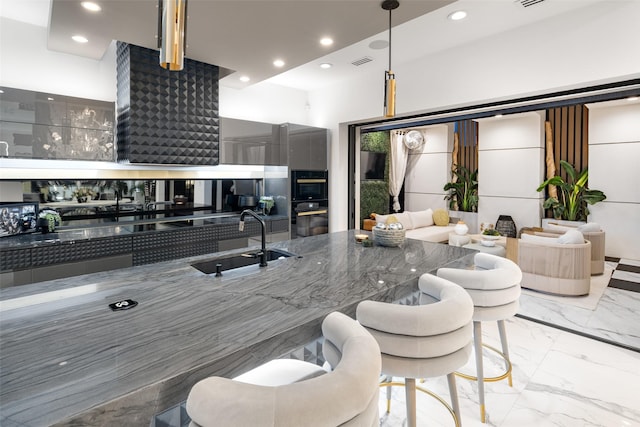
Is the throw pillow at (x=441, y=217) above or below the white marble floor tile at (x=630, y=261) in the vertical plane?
above

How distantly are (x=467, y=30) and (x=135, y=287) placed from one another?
12.2 ft

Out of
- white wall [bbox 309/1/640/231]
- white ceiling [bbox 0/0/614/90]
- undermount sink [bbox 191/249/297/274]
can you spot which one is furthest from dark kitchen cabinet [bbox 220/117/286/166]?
undermount sink [bbox 191/249/297/274]

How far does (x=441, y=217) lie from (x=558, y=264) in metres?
3.16

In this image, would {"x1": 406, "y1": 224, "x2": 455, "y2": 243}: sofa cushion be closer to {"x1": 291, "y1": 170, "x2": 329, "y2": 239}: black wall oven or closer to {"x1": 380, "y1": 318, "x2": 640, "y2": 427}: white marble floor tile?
{"x1": 291, "y1": 170, "x2": 329, "y2": 239}: black wall oven

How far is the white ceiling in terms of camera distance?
2.35m

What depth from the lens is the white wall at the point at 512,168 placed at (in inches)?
252

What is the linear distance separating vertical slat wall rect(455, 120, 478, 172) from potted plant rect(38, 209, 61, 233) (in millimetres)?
7377

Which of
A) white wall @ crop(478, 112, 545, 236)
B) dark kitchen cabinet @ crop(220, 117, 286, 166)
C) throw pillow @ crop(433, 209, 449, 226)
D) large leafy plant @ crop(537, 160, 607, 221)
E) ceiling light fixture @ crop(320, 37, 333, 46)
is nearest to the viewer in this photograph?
ceiling light fixture @ crop(320, 37, 333, 46)

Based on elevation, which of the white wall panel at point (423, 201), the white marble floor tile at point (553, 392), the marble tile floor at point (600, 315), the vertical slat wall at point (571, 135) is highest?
the vertical slat wall at point (571, 135)

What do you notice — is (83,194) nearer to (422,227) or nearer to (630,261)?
(422,227)

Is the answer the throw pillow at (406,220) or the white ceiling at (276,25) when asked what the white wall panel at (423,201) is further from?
the white ceiling at (276,25)

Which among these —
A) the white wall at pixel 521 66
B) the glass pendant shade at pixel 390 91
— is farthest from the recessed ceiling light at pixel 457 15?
the glass pendant shade at pixel 390 91

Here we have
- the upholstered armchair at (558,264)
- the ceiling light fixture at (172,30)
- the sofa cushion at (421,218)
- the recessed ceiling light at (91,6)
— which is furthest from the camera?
the sofa cushion at (421,218)

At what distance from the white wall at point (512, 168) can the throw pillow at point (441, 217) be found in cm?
78
